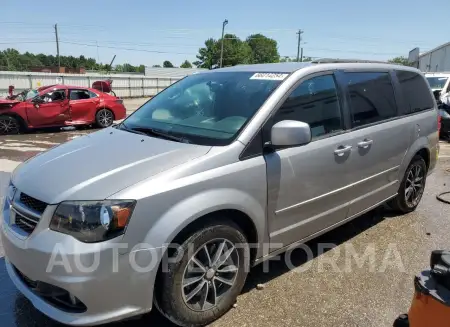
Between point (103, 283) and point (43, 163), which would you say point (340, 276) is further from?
point (43, 163)

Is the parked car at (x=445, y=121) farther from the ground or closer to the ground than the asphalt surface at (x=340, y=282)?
farther from the ground

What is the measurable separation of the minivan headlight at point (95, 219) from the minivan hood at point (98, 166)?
60 mm

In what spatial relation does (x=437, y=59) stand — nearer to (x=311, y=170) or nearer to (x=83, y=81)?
(x=83, y=81)

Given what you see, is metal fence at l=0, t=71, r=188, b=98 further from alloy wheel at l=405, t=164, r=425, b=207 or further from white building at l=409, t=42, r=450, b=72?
white building at l=409, t=42, r=450, b=72

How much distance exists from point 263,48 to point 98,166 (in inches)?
4730

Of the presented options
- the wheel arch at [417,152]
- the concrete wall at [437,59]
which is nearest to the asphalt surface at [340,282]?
the wheel arch at [417,152]

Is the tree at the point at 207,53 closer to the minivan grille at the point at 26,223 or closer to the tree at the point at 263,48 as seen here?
the tree at the point at 263,48

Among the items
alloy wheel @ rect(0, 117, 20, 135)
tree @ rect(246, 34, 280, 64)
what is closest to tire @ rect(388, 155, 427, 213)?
alloy wheel @ rect(0, 117, 20, 135)

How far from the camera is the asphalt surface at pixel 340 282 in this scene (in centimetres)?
286

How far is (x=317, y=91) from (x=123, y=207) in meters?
1.99

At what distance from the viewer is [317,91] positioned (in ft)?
11.3

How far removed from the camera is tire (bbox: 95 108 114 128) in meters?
14.1

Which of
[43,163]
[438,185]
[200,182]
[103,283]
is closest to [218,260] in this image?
[200,182]

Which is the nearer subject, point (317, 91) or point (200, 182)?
point (200, 182)
